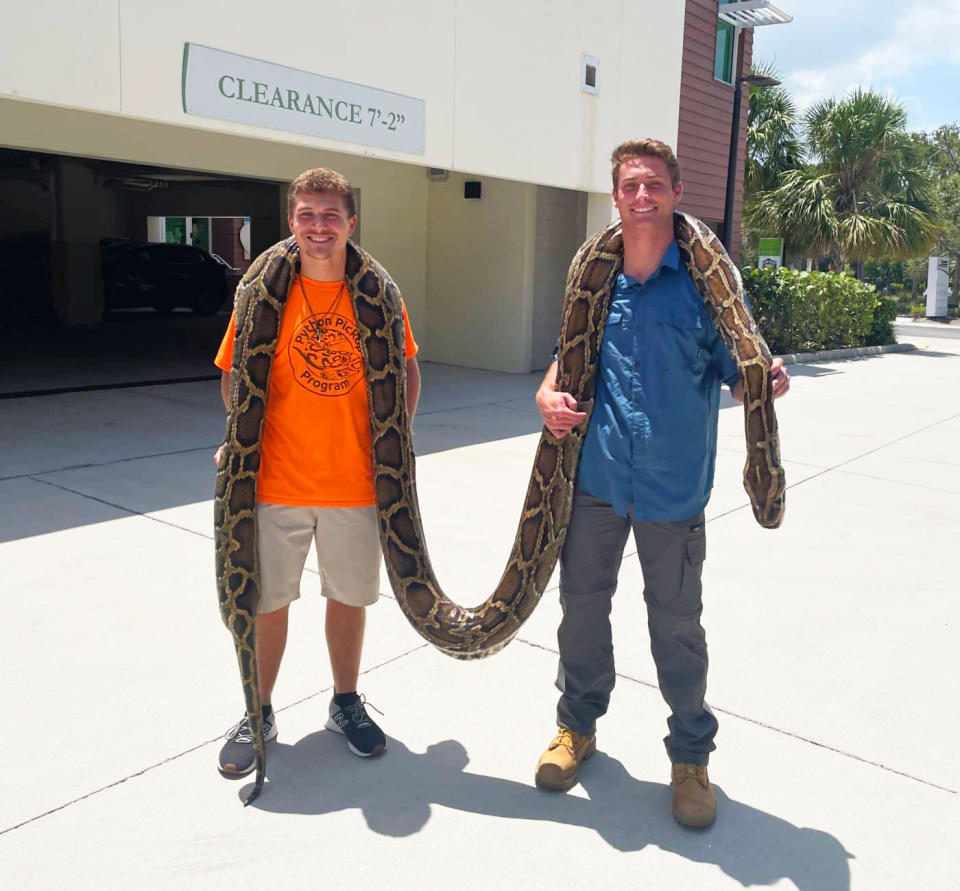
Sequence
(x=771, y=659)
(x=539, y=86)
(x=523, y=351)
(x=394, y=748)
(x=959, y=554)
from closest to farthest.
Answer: (x=394, y=748)
(x=771, y=659)
(x=959, y=554)
(x=539, y=86)
(x=523, y=351)

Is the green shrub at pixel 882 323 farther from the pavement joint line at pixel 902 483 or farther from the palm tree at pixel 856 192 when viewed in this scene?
the pavement joint line at pixel 902 483

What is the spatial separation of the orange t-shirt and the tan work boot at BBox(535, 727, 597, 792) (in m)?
1.09

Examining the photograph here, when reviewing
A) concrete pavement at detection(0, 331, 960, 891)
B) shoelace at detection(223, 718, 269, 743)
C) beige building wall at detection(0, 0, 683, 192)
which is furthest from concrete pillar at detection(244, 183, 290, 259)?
shoelace at detection(223, 718, 269, 743)

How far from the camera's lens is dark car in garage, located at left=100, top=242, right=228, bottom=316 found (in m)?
21.6

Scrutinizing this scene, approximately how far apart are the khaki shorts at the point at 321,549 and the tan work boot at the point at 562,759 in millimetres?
815

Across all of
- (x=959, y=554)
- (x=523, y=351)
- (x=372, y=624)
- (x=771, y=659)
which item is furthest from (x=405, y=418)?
(x=523, y=351)

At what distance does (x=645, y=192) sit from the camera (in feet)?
9.46

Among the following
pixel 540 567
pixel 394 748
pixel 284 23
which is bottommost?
pixel 394 748

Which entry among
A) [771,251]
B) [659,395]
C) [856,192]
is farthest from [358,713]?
[856,192]

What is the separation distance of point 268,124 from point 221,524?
5.69 metres

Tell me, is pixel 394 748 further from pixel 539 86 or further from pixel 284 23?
pixel 539 86

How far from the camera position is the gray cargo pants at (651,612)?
3.01 meters

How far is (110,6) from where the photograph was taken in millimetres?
6625

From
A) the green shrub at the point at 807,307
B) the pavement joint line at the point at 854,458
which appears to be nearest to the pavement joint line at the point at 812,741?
the pavement joint line at the point at 854,458
